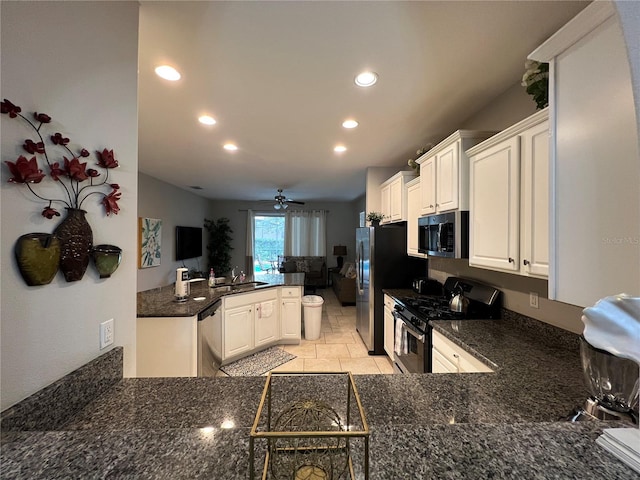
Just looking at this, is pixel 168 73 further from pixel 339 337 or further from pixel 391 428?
pixel 339 337

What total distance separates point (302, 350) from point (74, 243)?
10.4 feet

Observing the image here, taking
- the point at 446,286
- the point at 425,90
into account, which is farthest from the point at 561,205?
the point at 446,286

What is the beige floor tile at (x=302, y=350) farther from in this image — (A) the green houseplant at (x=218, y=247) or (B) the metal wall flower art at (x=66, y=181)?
(A) the green houseplant at (x=218, y=247)

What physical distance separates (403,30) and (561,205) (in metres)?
1.16

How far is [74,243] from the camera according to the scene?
2.88 feet

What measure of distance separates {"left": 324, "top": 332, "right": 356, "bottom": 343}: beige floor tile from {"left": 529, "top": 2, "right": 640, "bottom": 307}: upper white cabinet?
3.17 metres

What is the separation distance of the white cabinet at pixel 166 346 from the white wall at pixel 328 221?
18.5 feet

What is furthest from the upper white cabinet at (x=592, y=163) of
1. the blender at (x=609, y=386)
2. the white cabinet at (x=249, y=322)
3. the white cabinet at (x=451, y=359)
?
the white cabinet at (x=249, y=322)

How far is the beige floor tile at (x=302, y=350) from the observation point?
339cm

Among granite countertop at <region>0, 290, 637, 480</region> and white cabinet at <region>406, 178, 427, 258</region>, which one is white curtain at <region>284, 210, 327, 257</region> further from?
granite countertop at <region>0, 290, 637, 480</region>

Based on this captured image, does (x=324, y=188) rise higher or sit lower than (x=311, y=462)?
higher

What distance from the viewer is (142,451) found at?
0.56 metres

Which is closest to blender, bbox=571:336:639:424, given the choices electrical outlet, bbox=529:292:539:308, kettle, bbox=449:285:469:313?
electrical outlet, bbox=529:292:539:308

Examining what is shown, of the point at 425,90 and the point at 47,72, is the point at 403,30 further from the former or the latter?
the point at 47,72
